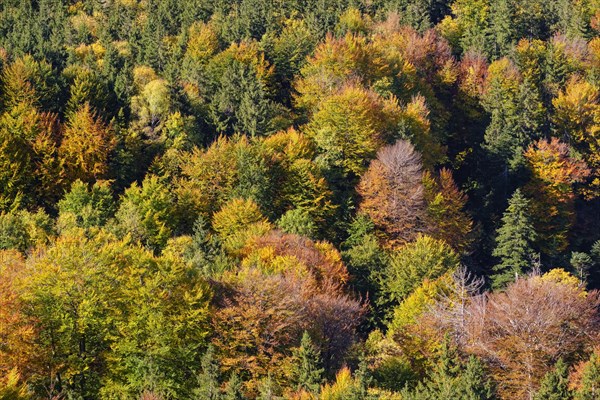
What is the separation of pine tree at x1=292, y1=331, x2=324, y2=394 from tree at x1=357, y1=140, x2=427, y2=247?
1214 inches

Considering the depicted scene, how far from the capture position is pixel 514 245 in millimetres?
80312

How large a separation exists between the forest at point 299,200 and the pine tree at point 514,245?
28 centimetres

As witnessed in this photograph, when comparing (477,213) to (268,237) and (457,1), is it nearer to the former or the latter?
(268,237)

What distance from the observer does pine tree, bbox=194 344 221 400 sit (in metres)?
43.3

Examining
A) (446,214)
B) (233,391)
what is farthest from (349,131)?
(233,391)

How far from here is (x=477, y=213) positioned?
94.6 m

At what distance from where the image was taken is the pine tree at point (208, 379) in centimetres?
4334

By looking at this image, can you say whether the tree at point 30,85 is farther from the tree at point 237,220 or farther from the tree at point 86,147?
the tree at point 237,220

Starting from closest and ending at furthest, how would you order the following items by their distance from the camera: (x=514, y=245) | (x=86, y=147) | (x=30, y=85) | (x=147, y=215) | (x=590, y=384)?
(x=590, y=384) → (x=147, y=215) → (x=86, y=147) → (x=30, y=85) → (x=514, y=245)

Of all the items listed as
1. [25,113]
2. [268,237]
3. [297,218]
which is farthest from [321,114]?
[25,113]

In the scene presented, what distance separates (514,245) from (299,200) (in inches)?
903

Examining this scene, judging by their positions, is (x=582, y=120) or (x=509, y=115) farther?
(x=582, y=120)

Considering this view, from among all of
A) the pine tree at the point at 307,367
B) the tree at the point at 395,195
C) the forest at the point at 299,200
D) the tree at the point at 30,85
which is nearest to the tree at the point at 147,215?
the forest at the point at 299,200

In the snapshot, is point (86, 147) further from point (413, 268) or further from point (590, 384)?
point (590, 384)
